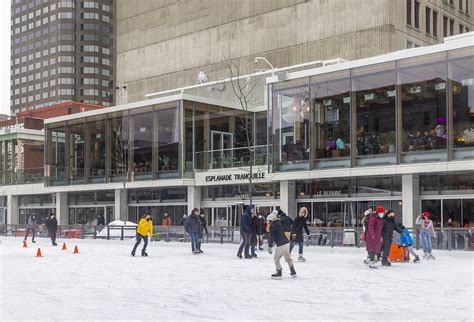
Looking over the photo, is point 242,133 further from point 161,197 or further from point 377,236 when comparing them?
point 377,236

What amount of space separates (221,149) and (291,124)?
29.1ft

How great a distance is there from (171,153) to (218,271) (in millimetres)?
26510

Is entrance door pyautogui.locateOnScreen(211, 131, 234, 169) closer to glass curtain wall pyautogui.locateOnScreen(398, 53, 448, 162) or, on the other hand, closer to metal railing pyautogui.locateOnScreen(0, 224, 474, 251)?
metal railing pyautogui.locateOnScreen(0, 224, 474, 251)

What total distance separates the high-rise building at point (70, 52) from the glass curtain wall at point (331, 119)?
4463 inches

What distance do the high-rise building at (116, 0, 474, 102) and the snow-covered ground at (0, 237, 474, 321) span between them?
39.7 m

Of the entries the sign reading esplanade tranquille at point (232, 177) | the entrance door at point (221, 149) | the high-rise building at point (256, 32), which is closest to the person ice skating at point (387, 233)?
the sign reading esplanade tranquille at point (232, 177)

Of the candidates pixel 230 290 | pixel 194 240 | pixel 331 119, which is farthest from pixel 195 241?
pixel 331 119

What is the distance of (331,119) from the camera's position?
35.6m

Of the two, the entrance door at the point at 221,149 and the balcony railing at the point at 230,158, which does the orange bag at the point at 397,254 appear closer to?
the balcony railing at the point at 230,158

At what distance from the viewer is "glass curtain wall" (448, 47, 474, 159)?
30.4 metres

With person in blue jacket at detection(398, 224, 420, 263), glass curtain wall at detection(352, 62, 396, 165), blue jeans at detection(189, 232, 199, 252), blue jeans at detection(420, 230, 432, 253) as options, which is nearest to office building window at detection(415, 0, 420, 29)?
glass curtain wall at detection(352, 62, 396, 165)

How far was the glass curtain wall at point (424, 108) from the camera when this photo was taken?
31453 millimetres

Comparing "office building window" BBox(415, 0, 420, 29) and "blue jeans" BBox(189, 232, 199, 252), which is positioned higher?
"office building window" BBox(415, 0, 420, 29)

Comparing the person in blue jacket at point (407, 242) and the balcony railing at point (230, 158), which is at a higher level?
the balcony railing at point (230, 158)
